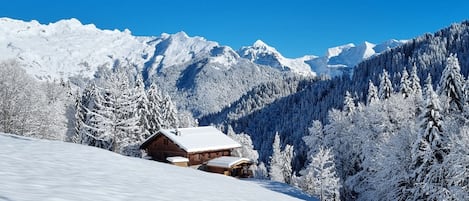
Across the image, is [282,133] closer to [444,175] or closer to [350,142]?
[350,142]

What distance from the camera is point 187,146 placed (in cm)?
4931

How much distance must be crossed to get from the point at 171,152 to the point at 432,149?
1181 inches

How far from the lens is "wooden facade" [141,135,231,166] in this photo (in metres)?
50.6

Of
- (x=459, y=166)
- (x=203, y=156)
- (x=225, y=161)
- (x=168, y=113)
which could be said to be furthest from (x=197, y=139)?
(x=459, y=166)

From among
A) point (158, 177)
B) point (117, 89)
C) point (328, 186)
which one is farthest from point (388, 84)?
point (158, 177)

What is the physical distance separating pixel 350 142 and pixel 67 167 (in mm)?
41882

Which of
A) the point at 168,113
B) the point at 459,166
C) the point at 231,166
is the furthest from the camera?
the point at 168,113

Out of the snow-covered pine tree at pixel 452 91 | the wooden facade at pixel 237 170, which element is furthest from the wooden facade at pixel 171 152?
the snow-covered pine tree at pixel 452 91

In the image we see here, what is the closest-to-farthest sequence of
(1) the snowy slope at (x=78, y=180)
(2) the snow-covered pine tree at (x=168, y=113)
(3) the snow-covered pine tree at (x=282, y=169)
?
(1) the snowy slope at (x=78, y=180) < (2) the snow-covered pine tree at (x=168, y=113) < (3) the snow-covered pine tree at (x=282, y=169)

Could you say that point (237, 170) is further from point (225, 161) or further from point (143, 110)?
point (143, 110)

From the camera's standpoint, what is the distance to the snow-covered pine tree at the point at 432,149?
3177 cm

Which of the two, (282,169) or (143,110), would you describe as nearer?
(143,110)

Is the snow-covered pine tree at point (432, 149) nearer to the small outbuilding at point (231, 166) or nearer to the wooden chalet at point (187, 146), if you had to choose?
the small outbuilding at point (231, 166)

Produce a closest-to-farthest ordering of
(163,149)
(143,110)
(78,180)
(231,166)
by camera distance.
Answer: (78,180) → (231,166) → (163,149) → (143,110)
